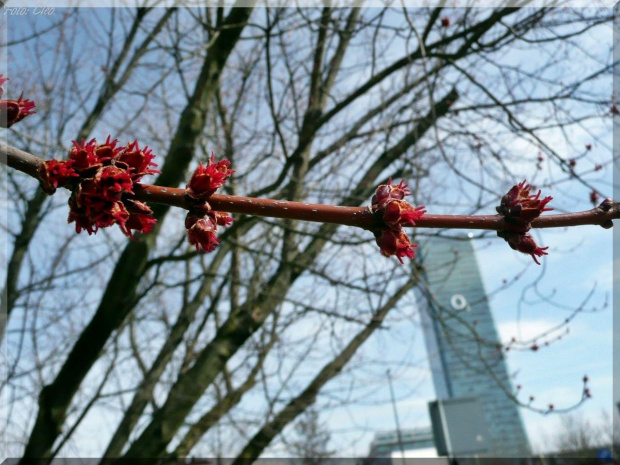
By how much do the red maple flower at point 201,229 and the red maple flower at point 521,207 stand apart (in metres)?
0.60

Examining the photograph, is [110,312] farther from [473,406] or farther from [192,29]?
[473,406]

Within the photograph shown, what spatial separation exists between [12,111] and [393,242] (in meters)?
0.84

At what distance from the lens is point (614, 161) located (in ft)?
15.3

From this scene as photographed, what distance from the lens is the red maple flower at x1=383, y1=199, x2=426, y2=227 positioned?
3.44ft

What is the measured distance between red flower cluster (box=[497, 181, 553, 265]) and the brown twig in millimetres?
18

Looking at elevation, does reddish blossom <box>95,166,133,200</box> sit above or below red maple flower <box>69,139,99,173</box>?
below

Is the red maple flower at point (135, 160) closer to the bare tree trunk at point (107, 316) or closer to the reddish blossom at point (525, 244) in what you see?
the reddish blossom at point (525, 244)

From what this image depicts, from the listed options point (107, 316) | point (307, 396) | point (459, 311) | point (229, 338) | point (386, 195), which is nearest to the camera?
point (386, 195)

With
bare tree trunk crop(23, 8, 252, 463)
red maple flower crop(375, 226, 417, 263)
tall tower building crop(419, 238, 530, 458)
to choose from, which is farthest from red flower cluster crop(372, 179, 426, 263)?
tall tower building crop(419, 238, 530, 458)

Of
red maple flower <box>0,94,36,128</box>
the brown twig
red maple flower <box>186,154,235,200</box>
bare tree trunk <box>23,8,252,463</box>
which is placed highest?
bare tree trunk <box>23,8,252,463</box>

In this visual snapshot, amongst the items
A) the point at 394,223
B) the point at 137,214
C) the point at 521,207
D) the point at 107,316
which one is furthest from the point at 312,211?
the point at 107,316

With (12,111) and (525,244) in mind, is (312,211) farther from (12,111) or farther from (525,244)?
(12,111)

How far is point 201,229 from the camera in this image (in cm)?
101

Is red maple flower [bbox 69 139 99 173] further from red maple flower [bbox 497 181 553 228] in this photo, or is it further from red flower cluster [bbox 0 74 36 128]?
red maple flower [bbox 497 181 553 228]
